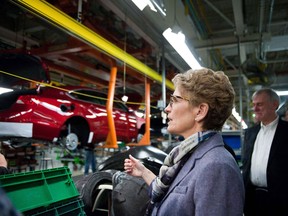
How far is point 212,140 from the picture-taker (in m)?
1.31

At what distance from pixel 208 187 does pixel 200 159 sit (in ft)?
0.56

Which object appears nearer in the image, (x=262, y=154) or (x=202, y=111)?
(x=202, y=111)

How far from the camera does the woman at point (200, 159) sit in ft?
3.62

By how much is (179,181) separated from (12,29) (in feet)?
22.7

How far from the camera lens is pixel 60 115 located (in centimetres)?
445

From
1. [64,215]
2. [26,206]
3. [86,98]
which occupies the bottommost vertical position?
[64,215]

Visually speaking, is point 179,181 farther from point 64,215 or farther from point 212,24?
point 212,24

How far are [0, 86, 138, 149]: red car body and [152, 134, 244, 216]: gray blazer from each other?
319 centimetres

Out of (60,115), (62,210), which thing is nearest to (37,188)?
(62,210)

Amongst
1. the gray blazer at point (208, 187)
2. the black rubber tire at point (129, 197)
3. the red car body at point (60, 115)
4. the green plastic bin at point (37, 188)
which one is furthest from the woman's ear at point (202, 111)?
the red car body at point (60, 115)

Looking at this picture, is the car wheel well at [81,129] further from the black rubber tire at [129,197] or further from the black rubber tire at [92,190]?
the black rubber tire at [129,197]

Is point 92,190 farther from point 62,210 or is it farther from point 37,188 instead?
point 37,188

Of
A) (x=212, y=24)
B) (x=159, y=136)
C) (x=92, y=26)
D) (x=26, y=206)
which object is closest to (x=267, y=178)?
(x=26, y=206)

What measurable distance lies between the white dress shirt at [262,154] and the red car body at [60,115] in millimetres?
3079
